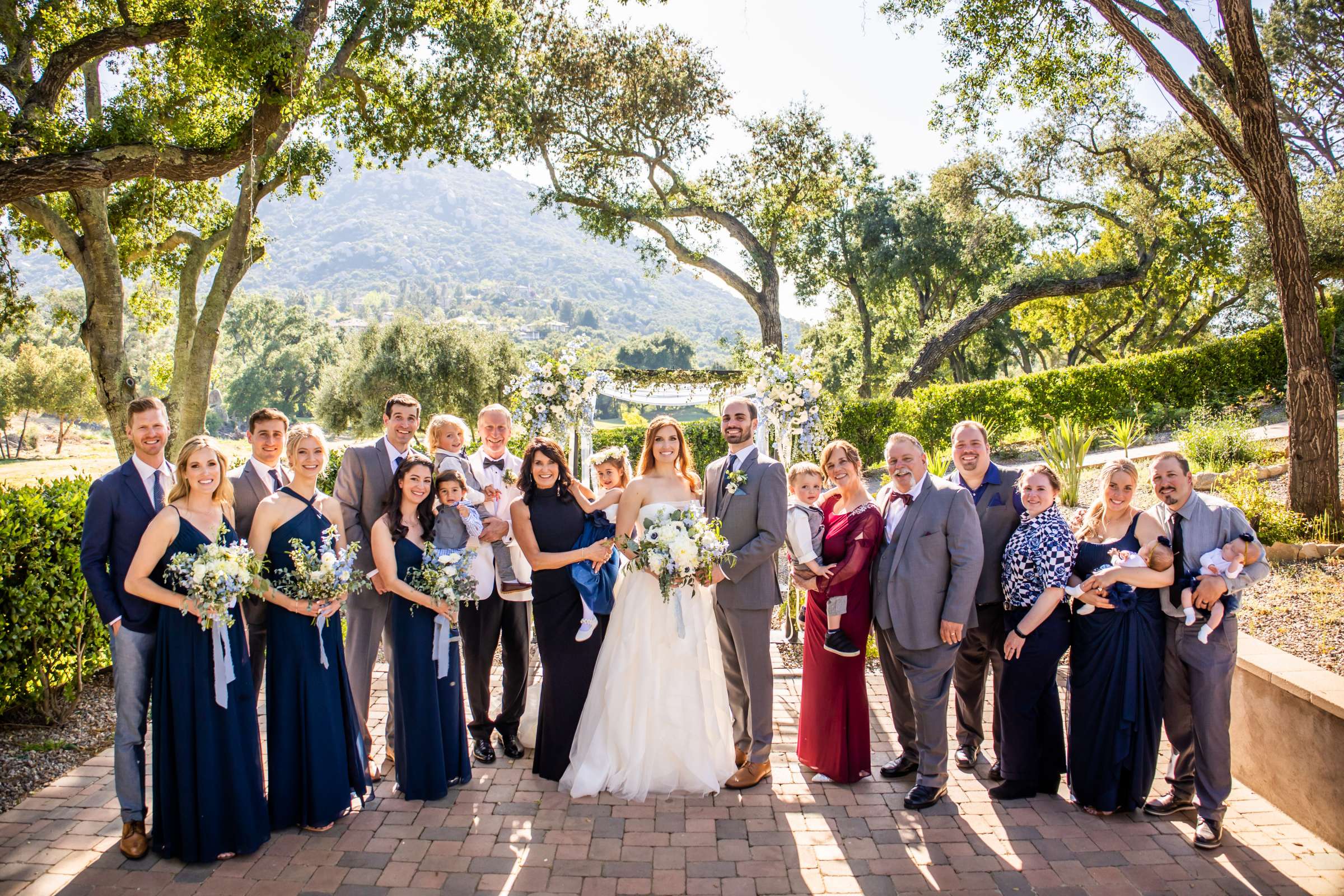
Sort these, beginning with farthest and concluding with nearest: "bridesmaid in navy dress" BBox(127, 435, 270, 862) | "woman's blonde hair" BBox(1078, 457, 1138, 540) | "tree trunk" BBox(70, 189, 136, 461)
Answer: "tree trunk" BBox(70, 189, 136, 461), "woman's blonde hair" BBox(1078, 457, 1138, 540), "bridesmaid in navy dress" BBox(127, 435, 270, 862)

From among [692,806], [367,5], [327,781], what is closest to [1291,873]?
[692,806]

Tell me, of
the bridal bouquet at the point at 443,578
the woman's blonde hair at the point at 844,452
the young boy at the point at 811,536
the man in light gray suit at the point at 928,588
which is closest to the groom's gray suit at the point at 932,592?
the man in light gray suit at the point at 928,588

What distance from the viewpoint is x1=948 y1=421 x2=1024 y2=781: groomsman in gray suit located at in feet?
15.3

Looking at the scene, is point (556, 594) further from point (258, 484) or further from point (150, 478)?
point (150, 478)

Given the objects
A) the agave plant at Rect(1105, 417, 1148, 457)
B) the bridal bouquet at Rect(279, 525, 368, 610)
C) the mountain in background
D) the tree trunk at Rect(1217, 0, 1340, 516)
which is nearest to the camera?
the bridal bouquet at Rect(279, 525, 368, 610)

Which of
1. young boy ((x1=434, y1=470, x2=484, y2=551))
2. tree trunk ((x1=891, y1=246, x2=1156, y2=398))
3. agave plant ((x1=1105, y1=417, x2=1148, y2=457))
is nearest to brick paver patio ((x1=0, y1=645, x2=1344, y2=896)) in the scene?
young boy ((x1=434, y1=470, x2=484, y2=551))

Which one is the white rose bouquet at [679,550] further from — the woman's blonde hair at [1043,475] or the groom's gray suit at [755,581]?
the woman's blonde hair at [1043,475]

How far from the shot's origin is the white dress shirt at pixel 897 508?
448cm

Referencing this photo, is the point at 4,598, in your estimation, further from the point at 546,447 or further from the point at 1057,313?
the point at 1057,313

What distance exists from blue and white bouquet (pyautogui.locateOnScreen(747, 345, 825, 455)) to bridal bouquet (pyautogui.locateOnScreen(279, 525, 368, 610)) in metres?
4.53

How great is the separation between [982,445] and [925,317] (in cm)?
2703

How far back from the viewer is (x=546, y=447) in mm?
4738

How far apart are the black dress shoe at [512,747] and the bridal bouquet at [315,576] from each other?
162cm

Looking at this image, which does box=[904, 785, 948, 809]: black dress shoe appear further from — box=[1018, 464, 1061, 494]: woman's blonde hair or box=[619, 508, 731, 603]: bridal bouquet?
box=[1018, 464, 1061, 494]: woman's blonde hair
